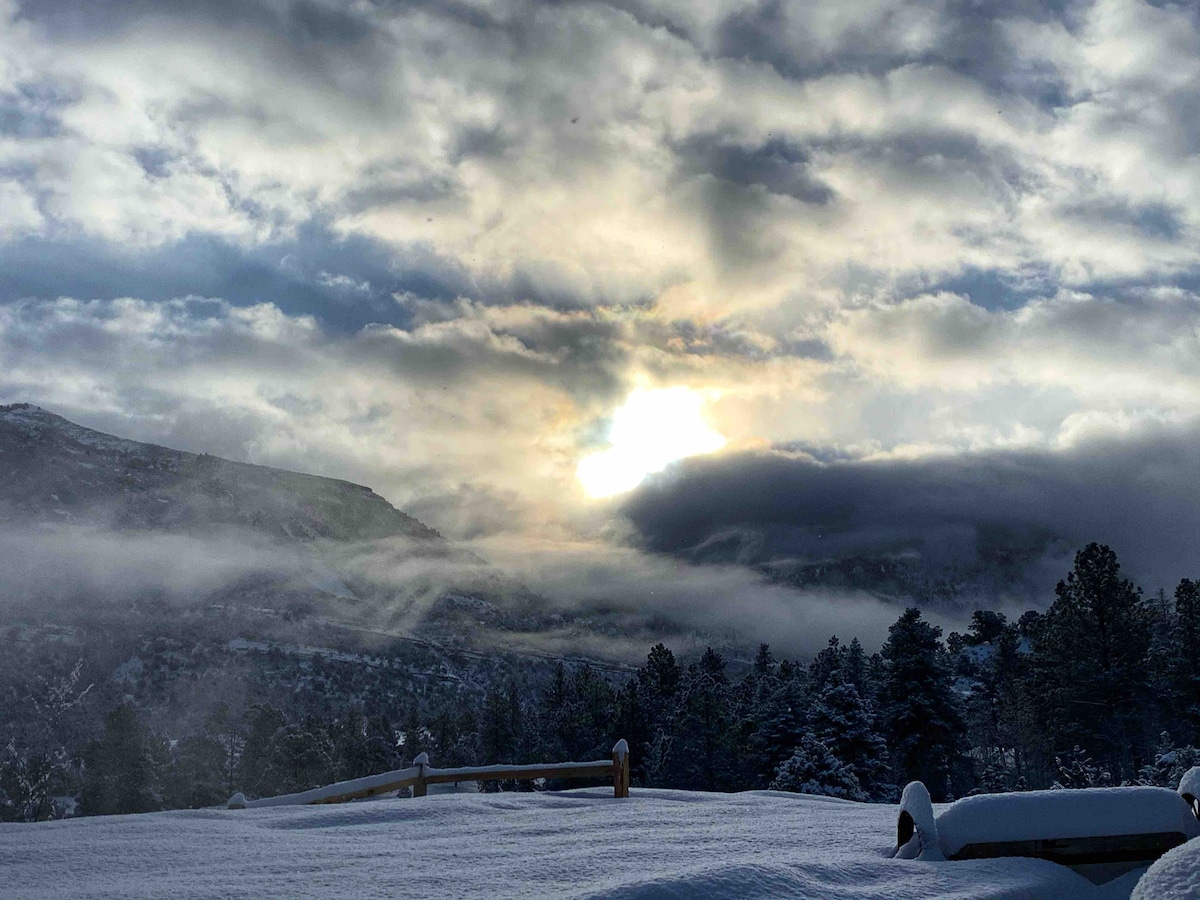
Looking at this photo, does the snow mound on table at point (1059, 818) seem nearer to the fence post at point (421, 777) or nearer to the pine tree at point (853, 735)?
the fence post at point (421, 777)

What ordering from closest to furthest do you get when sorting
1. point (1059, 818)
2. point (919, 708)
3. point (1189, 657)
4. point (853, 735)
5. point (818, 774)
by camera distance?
point (1059, 818) → point (818, 774) → point (853, 735) → point (919, 708) → point (1189, 657)

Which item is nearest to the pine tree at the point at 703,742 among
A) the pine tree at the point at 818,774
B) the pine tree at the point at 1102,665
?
the pine tree at the point at 818,774

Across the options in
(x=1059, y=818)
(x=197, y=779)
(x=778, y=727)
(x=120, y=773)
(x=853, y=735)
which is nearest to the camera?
(x=1059, y=818)

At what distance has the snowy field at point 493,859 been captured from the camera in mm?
5586

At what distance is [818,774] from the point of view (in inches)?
1475

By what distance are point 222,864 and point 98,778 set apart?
149ft

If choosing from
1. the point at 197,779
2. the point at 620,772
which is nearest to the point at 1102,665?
the point at 620,772

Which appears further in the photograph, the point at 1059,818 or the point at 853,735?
the point at 853,735

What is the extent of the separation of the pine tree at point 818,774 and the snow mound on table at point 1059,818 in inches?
1257

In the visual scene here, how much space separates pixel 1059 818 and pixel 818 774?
33233 millimetres

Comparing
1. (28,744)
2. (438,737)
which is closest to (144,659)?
(28,744)

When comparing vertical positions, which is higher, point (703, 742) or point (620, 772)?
point (620, 772)

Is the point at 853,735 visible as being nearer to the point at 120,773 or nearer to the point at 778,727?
the point at 778,727

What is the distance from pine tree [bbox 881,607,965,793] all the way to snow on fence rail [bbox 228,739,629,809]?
1342 inches
